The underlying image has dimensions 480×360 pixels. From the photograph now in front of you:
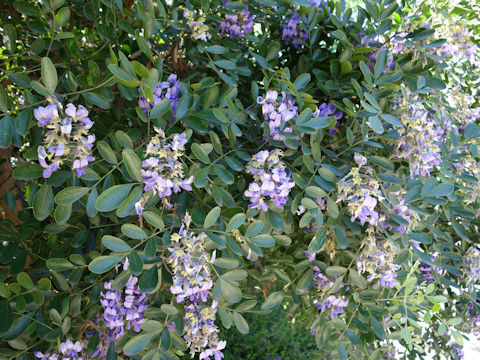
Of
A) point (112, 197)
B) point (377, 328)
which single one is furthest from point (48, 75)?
point (377, 328)

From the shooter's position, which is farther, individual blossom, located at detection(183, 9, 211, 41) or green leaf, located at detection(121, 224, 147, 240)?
individual blossom, located at detection(183, 9, 211, 41)

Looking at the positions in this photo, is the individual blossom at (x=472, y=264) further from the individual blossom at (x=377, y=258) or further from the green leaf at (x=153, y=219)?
the green leaf at (x=153, y=219)

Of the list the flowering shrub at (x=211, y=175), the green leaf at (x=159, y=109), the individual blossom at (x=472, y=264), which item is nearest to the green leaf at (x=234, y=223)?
the flowering shrub at (x=211, y=175)

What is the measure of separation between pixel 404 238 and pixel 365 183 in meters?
0.21

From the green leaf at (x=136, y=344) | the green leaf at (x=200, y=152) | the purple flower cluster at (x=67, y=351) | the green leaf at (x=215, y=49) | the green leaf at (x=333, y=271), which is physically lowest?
the purple flower cluster at (x=67, y=351)

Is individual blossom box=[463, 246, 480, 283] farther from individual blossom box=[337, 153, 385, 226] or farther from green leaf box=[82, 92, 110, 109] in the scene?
green leaf box=[82, 92, 110, 109]

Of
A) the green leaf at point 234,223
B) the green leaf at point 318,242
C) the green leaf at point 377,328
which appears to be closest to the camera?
the green leaf at point 234,223

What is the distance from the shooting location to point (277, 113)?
85 centimetres

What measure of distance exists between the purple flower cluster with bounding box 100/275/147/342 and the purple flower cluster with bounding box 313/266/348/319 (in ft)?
1.33

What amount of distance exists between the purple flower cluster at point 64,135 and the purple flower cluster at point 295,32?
0.60 m

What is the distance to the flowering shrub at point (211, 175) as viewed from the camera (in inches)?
28.4

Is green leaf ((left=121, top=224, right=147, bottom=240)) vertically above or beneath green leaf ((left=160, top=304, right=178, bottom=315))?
above

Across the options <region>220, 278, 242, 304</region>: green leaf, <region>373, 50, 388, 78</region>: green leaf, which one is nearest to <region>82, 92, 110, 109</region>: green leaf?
<region>220, 278, 242, 304</region>: green leaf

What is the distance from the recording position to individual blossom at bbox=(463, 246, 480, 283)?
120cm
